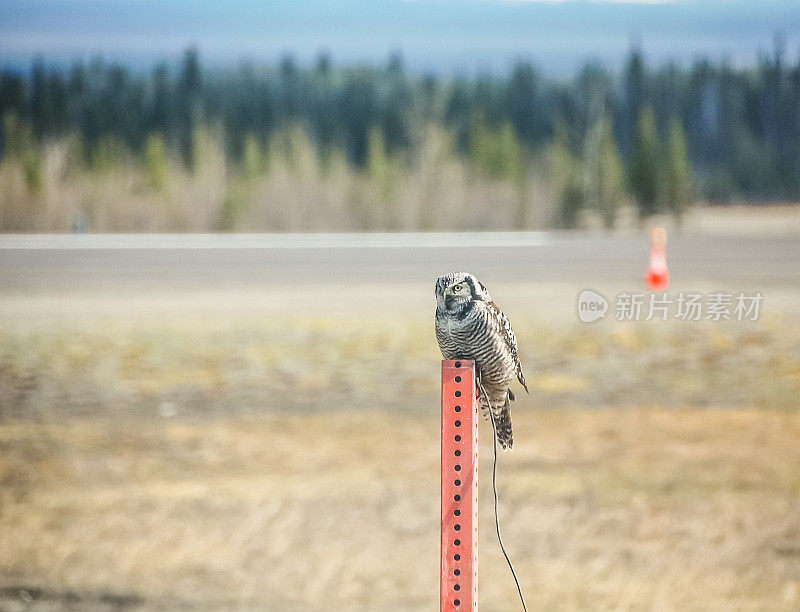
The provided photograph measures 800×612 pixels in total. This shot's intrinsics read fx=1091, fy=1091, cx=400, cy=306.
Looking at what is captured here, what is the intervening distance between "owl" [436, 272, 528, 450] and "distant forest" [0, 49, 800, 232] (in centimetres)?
2951

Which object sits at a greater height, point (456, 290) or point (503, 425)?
point (456, 290)

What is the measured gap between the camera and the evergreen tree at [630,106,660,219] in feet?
97.1

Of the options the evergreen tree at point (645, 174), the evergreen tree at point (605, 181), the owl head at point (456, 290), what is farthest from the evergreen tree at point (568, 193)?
the owl head at point (456, 290)

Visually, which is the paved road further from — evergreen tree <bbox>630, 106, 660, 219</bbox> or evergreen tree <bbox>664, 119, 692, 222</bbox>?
evergreen tree <bbox>664, 119, 692, 222</bbox>

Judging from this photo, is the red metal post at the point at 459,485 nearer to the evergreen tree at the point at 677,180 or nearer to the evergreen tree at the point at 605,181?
the evergreen tree at the point at 605,181

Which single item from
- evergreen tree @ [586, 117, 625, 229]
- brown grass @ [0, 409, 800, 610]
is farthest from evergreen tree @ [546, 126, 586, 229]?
brown grass @ [0, 409, 800, 610]

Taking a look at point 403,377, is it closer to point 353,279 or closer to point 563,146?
point 353,279

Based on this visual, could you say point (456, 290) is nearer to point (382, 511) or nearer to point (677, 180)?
point (382, 511)

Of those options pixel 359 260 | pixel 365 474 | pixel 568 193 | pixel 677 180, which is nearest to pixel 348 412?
pixel 365 474

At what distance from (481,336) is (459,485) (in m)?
0.43

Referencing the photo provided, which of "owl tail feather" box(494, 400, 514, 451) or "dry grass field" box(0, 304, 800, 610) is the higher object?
"owl tail feather" box(494, 400, 514, 451)

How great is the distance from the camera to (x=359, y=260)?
1881 cm

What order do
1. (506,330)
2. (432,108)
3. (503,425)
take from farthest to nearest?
(432,108) → (503,425) → (506,330)

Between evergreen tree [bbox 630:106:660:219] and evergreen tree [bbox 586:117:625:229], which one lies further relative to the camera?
evergreen tree [bbox 630:106:660:219]
